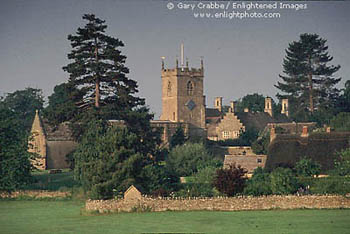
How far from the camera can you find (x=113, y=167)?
54.8m

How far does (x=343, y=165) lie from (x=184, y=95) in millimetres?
68513

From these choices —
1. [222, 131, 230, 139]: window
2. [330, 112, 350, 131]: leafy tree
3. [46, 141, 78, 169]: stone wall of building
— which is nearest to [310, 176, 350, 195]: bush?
[330, 112, 350, 131]: leafy tree

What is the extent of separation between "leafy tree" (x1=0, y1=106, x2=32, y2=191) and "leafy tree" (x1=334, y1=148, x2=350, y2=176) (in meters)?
22.8

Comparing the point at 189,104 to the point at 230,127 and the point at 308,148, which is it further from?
the point at 308,148

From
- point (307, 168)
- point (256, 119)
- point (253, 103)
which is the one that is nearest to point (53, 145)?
point (307, 168)

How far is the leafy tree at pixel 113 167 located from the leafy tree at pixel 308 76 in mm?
73661

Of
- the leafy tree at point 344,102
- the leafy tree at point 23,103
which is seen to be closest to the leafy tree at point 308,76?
the leafy tree at point 344,102

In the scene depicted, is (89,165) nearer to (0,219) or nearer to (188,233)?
(0,219)

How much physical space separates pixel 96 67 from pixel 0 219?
2833 cm

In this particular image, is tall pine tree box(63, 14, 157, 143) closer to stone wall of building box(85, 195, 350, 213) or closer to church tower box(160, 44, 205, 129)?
stone wall of building box(85, 195, 350, 213)

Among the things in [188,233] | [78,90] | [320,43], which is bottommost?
[188,233]

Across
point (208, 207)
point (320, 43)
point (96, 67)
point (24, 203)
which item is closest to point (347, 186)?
point (208, 207)

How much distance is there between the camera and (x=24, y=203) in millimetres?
57656

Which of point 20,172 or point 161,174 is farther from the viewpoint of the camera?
point 20,172
